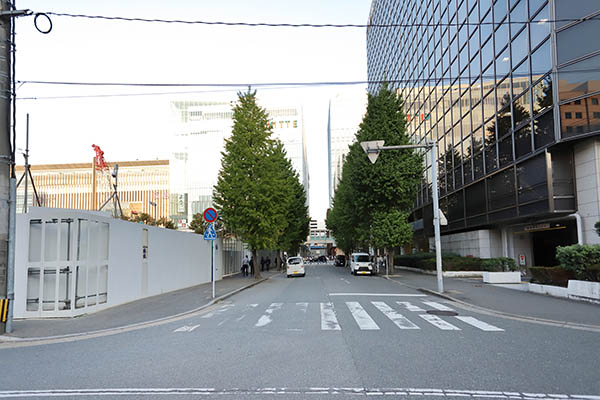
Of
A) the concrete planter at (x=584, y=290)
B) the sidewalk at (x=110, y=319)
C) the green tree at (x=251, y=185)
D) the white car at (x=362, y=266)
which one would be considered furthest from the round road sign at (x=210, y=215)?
the white car at (x=362, y=266)

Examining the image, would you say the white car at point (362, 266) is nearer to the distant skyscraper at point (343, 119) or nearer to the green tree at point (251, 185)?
the green tree at point (251, 185)

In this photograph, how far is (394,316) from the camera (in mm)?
11312

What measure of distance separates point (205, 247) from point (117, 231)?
481 inches

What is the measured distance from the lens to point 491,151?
2720cm

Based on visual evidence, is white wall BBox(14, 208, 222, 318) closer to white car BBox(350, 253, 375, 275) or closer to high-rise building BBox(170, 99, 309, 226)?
white car BBox(350, 253, 375, 275)

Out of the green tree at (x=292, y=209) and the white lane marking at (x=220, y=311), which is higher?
the green tree at (x=292, y=209)

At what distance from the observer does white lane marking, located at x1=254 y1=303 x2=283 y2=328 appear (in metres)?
10.6

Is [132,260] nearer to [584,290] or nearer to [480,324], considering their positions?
[480,324]

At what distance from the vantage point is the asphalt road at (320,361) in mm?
5395

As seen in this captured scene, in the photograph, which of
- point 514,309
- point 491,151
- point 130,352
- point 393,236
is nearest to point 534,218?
point 491,151

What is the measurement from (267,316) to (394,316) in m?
3.36

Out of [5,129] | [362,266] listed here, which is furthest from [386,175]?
[5,129]

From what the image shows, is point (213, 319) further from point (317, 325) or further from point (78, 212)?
point (78, 212)

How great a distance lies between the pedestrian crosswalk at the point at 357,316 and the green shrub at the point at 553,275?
4844 millimetres
